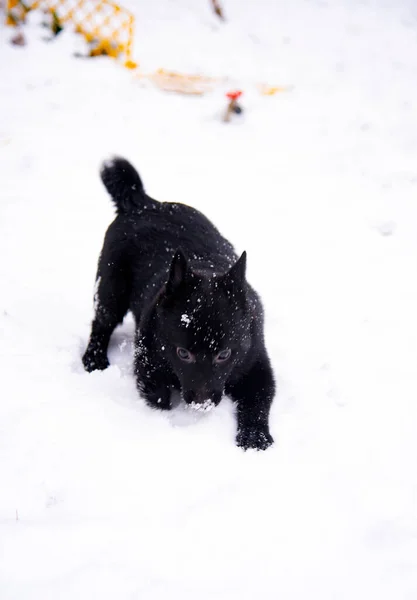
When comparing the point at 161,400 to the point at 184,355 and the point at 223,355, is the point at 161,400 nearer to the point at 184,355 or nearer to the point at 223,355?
the point at 184,355

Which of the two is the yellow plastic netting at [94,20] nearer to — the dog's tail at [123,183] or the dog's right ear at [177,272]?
the dog's tail at [123,183]

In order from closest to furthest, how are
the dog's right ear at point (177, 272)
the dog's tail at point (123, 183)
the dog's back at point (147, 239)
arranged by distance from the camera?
1. the dog's right ear at point (177, 272)
2. the dog's back at point (147, 239)
3. the dog's tail at point (123, 183)

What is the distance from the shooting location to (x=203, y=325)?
2.32 meters

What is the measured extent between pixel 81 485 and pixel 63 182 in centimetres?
388

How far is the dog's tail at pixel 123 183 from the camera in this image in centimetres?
337

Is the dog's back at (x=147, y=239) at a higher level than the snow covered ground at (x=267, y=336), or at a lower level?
higher

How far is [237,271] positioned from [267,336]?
3.74 ft

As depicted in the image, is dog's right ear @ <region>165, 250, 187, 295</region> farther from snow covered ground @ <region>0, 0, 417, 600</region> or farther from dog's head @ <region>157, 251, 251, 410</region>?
snow covered ground @ <region>0, 0, 417, 600</region>

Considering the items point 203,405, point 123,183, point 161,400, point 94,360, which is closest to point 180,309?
point 203,405

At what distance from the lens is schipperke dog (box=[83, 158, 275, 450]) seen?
7.79ft

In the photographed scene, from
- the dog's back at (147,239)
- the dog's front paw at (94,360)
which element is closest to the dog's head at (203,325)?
the dog's back at (147,239)

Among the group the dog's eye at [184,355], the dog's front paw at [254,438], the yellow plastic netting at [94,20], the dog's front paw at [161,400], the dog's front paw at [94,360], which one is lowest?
the dog's front paw at [94,360]

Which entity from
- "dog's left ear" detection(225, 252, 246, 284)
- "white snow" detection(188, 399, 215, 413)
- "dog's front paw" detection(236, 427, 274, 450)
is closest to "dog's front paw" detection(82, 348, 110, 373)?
"white snow" detection(188, 399, 215, 413)

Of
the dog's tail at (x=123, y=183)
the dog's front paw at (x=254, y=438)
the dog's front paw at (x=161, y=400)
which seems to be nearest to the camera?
the dog's front paw at (x=254, y=438)
